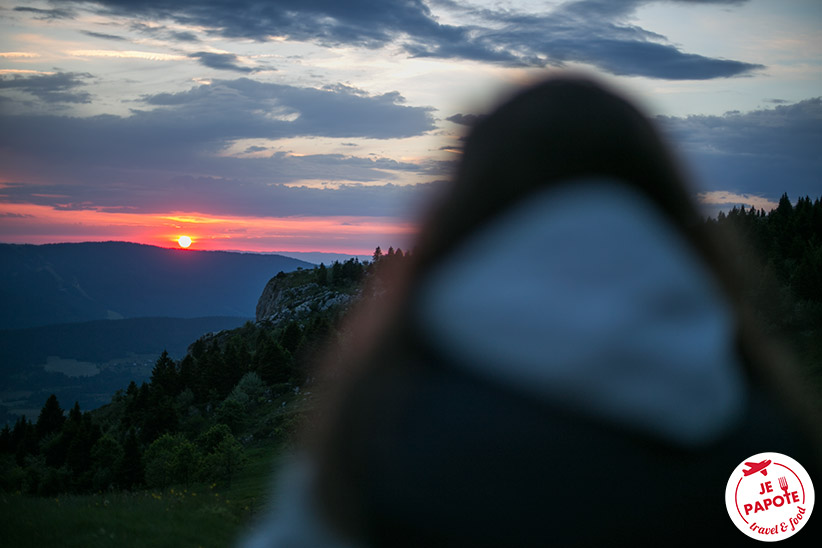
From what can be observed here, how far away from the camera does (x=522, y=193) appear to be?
5.50m

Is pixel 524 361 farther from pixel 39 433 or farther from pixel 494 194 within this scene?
pixel 39 433

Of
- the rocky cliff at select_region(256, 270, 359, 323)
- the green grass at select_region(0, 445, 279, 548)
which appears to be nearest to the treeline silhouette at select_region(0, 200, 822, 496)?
the green grass at select_region(0, 445, 279, 548)

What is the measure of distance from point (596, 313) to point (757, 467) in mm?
1911

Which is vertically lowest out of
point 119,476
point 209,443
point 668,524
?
point 119,476

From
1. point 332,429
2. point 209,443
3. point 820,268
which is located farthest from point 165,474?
point 820,268

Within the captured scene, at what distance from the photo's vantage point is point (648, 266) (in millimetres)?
5230

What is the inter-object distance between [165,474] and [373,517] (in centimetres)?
3920

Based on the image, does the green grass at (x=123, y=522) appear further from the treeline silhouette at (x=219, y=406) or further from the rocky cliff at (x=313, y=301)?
the rocky cliff at (x=313, y=301)

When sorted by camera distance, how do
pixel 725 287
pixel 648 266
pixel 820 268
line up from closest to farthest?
1. pixel 648 266
2. pixel 725 287
3. pixel 820 268

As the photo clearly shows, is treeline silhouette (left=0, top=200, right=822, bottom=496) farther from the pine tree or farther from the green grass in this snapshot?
the green grass

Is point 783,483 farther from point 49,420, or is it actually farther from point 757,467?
point 49,420

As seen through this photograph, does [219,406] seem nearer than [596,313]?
No

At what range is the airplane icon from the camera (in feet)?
16.9

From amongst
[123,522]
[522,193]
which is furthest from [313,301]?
[522,193]
